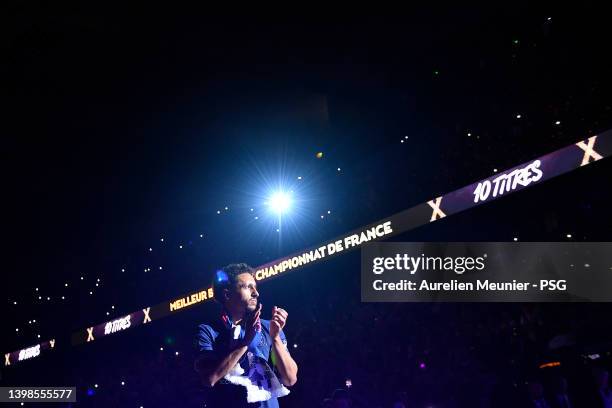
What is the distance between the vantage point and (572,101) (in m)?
5.80

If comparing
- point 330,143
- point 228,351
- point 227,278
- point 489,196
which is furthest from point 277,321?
point 330,143

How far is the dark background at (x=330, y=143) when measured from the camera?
6055 mm

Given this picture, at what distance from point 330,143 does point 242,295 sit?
585 cm

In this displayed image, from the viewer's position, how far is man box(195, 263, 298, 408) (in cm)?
251

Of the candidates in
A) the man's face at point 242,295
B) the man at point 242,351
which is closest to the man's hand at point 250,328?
the man at point 242,351

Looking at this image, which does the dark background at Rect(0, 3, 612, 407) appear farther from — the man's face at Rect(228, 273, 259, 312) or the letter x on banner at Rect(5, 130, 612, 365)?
the man's face at Rect(228, 273, 259, 312)

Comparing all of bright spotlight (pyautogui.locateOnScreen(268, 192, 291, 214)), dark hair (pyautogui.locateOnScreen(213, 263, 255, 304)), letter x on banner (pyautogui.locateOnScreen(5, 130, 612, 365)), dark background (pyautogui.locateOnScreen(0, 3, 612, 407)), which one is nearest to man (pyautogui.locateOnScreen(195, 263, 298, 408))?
dark hair (pyautogui.locateOnScreen(213, 263, 255, 304))

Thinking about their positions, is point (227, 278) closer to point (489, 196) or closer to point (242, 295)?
point (242, 295)

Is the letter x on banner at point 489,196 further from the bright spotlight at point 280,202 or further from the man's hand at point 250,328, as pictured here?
the man's hand at point 250,328

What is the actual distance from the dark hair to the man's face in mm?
22

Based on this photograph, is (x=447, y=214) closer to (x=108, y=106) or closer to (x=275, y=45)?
(x=275, y=45)

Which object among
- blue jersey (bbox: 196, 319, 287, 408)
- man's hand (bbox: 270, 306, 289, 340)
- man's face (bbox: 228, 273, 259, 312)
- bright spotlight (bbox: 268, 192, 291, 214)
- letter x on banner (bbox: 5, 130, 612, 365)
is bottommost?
blue jersey (bbox: 196, 319, 287, 408)

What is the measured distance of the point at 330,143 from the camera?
8.42 m

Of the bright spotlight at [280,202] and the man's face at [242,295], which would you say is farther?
the bright spotlight at [280,202]
